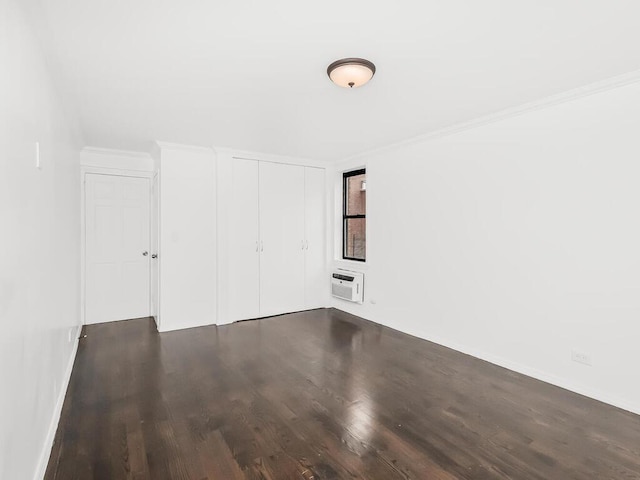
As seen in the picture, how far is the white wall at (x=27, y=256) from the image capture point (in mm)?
1307

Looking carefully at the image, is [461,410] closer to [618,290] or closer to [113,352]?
[618,290]

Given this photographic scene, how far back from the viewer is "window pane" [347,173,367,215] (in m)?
5.36

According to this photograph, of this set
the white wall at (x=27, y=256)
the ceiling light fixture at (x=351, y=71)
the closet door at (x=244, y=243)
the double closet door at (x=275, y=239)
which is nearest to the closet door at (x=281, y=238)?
the double closet door at (x=275, y=239)

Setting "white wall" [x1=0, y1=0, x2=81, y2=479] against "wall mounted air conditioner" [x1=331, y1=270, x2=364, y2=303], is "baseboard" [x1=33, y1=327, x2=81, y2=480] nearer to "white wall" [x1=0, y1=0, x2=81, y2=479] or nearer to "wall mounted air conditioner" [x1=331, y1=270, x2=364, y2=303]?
"white wall" [x1=0, y1=0, x2=81, y2=479]

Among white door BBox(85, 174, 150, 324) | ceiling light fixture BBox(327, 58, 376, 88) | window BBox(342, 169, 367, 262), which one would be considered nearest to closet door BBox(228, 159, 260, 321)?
white door BBox(85, 174, 150, 324)

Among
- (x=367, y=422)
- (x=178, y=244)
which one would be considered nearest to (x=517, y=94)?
(x=367, y=422)

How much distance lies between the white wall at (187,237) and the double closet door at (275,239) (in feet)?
0.98

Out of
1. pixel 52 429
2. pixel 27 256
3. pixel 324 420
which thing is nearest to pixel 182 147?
pixel 27 256

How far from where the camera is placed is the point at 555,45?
2123mm

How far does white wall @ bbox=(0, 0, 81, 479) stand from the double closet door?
2.36 metres

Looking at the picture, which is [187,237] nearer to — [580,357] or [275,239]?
[275,239]

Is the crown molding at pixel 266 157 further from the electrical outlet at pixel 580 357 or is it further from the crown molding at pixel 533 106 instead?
the electrical outlet at pixel 580 357

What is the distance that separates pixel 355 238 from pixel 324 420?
11.3 feet

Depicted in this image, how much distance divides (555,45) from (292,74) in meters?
1.65
